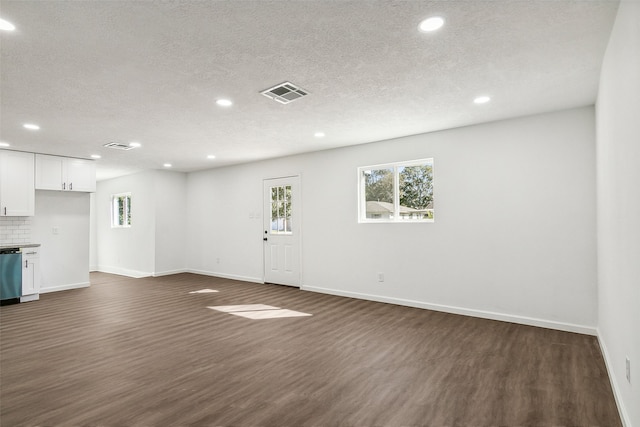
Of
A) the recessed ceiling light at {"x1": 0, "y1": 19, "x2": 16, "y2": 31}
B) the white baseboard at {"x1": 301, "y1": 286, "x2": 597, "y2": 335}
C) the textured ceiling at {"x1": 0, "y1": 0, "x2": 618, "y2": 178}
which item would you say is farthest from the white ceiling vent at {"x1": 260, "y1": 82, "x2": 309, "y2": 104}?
the white baseboard at {"x1": 301, "y1": 286, "x2": 597, "y2": 335}

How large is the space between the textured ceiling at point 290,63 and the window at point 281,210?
7.22ft

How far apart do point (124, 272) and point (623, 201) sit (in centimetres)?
987

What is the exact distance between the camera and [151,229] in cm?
816

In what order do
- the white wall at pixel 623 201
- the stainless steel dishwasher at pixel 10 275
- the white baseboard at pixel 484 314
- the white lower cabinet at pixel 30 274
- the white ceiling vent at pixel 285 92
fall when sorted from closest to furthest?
the white wall at pixel 623 201
the white ceiling vent at pixel 285 92
the white baseboard at pixel 484 314
the stainless steel dishwasher at pixel 10 275
the white lower cabinet at pixel 30 274

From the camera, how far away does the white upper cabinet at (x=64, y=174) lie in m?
6.32

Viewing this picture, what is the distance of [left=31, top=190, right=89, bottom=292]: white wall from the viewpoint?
21.4ft

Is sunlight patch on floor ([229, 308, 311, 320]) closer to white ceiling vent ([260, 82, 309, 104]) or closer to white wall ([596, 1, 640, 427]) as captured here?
white ceiling vent ([260, 82, 309, 104])

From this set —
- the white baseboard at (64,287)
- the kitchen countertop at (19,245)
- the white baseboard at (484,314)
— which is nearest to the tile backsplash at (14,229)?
the kitchen countertop at (19,245)

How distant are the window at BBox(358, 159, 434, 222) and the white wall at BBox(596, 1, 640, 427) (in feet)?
7.79

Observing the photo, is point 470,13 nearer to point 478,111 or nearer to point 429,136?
point 478,111

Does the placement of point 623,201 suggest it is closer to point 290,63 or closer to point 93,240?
point 290,63

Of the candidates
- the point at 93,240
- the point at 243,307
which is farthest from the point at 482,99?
the point at 93,240

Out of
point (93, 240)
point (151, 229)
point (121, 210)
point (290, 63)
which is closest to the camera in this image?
point (290, 63)

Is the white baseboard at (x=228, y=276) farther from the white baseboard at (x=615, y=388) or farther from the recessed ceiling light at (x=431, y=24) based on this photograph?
the recessed ceiling light at (x=431, y=24)
